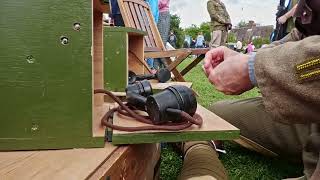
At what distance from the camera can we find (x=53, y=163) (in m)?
0.69

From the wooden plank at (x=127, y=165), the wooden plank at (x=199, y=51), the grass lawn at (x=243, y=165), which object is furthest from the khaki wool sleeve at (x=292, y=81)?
the wooden plank at (x=199, y=51)

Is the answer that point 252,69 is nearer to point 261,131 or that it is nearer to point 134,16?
point 261,131

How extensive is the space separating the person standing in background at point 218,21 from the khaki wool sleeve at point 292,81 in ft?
22.7

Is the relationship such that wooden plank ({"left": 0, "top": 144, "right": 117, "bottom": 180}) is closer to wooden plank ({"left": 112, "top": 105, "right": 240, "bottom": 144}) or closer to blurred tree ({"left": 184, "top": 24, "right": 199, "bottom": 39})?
wooden plank ({"left": 112, "top": 105, "right": 240, "bottom": 144})

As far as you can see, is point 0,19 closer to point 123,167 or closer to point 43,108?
point 43,108

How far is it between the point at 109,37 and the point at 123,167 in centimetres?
102

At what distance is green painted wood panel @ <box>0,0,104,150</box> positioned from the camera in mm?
721

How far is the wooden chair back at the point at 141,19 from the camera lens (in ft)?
9.22

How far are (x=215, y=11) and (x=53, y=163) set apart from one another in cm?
733

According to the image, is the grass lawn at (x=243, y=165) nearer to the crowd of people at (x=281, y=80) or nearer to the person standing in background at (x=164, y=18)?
the crowd of people at (x=281, y=80)

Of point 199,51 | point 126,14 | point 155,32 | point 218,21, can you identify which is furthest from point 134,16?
point 218,21

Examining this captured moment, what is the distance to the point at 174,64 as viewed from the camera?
3096 mm

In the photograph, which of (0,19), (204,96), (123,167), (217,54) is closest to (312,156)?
(217,54)

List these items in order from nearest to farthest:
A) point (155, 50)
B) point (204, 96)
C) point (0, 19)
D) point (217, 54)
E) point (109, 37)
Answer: point (0, 19) < point (217, 54) < point (109, 37) < point (155, 50) < point (204, 96)
